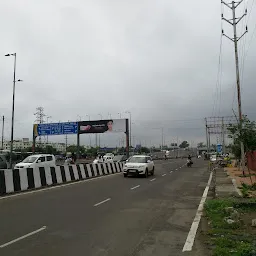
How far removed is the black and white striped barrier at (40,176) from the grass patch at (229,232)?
8238mm

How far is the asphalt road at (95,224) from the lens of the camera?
703 cm

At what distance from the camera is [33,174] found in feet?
56.9

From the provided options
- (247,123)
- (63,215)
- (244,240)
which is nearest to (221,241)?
(244,240)

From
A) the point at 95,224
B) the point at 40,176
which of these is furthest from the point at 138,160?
the point at 95,224

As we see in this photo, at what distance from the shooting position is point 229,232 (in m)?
8.16

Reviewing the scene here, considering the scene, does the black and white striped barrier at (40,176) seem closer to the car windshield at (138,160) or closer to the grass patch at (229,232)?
the car windshield at (138,160)

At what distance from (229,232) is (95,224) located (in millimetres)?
3306

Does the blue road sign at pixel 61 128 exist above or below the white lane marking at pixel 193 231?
above

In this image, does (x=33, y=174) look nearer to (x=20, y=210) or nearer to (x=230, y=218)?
(x=20, y=210)

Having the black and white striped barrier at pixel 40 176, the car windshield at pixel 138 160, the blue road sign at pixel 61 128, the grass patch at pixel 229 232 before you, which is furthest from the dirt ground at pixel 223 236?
the blue road sign at pixel 61 128

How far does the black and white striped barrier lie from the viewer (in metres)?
15.3

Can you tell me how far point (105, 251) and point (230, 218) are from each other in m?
4.06

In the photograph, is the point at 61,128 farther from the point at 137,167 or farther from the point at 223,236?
the point at 223,236

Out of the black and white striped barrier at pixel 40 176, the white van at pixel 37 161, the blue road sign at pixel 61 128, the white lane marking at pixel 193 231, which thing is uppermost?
the blue road sign at pixel 61 128
